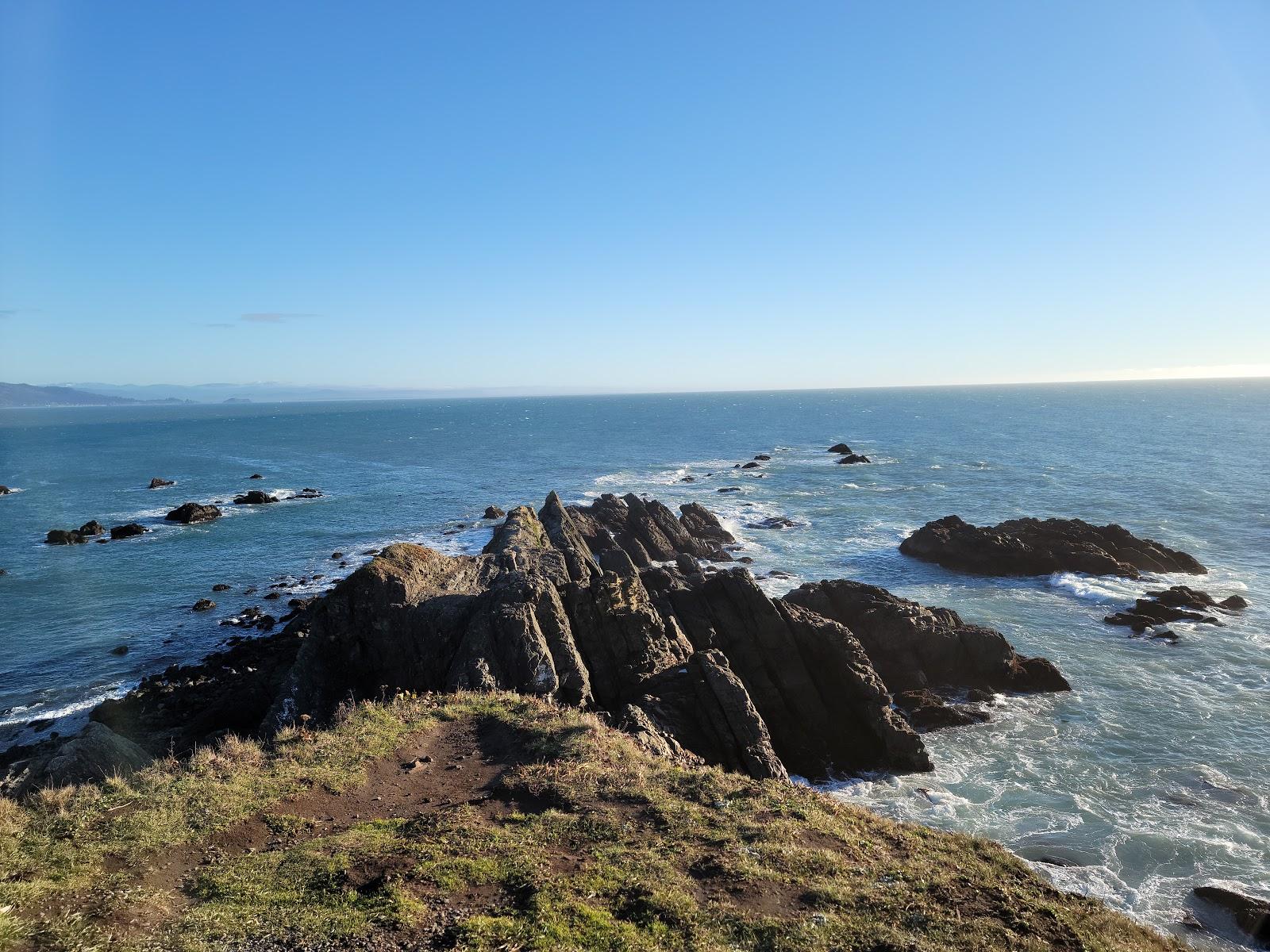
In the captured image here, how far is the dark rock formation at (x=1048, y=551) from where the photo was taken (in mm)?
51125

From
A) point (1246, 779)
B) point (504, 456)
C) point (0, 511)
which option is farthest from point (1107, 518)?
point (0, 511)

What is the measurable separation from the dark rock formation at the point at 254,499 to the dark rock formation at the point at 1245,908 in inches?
3594

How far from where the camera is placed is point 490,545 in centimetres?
4325

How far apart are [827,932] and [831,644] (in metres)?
19.7

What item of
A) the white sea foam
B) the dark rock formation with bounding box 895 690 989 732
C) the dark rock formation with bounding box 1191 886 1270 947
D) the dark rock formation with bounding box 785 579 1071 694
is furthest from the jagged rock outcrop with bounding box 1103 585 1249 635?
the white sea foam

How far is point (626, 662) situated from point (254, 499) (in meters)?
74.5

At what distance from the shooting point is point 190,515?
7381 cm

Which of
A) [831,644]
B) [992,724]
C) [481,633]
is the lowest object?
[992,724]

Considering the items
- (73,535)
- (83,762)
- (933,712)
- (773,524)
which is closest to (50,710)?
(83,762)

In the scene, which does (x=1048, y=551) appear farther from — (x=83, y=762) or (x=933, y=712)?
(x=83, y=762)

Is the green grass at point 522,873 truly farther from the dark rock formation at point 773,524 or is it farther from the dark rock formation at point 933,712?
the dark rock formation at point 773,524

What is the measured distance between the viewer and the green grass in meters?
10.7

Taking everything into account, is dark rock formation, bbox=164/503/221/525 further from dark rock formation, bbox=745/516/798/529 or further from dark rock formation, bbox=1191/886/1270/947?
dark rock formation, bbox=1191/886/1270/947

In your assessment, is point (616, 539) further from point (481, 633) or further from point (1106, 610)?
point (1106, 610)
